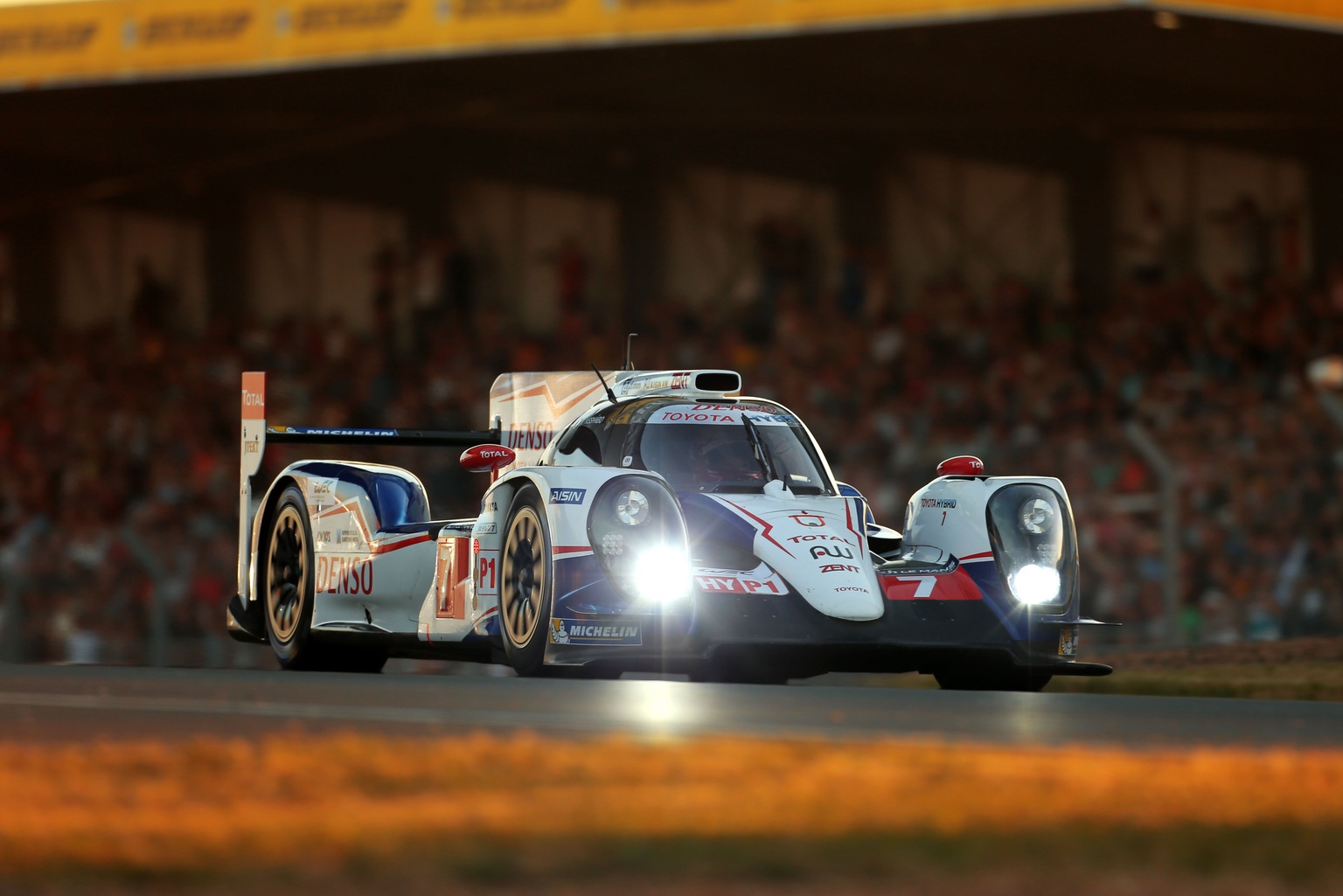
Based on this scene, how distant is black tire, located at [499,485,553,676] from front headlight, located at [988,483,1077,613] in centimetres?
193

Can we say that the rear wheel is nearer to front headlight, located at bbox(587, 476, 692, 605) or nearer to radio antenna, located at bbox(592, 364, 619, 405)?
radio antenna, located at bbox(592, 364, 619, 405)

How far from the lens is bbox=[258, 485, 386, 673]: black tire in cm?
1112

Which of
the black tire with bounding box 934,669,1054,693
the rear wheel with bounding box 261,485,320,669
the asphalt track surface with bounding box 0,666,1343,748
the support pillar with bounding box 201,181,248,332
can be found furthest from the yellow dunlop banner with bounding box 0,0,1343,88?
the asphalt track surface with bounding box 0,666,1343,748

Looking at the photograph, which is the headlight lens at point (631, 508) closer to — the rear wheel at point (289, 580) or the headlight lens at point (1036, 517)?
the headlight lens at point (1036, 517)

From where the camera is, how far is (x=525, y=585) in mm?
9180

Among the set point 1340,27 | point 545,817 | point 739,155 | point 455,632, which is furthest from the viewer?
point 739,155

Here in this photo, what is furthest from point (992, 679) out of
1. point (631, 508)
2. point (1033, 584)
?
point (631, 508)

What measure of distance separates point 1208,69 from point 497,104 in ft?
24.1

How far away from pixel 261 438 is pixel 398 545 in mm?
1469

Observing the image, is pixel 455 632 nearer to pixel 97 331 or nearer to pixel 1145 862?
pixel 1145 862

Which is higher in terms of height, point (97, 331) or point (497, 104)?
point (497, 104)

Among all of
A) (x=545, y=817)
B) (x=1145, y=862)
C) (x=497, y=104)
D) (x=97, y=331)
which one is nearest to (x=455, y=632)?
(x=545, y=817)

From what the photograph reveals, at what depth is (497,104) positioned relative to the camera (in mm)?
22359

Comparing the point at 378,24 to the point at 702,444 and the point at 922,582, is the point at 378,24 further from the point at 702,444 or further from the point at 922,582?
the point at 922,582
